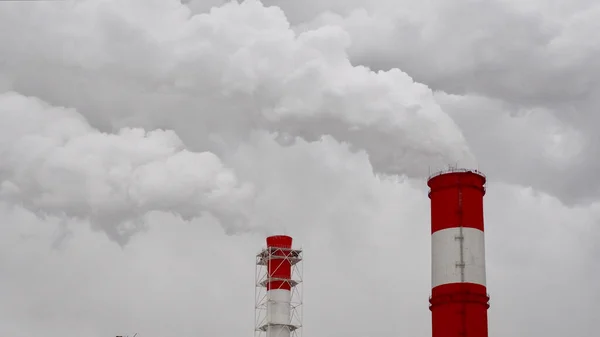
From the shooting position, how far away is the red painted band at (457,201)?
53.8 m

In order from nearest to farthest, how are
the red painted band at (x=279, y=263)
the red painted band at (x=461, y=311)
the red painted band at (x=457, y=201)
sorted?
the red painted band at (x=461, y=311) < the red painted band at (x=457, y=201) < the red painted band at (x=279, y=263)

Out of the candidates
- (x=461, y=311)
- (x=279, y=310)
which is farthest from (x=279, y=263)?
(x=461, y=311)

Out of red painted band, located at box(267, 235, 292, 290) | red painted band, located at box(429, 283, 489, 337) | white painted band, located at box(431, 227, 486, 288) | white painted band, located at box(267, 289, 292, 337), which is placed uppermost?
red painted band, located at box(267, 235, 292, 290)

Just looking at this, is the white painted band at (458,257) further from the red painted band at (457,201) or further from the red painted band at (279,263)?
the red painted band at (279,263)

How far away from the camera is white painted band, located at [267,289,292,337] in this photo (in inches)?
2960

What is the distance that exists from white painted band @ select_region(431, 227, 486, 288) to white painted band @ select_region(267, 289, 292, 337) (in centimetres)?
→ 2327

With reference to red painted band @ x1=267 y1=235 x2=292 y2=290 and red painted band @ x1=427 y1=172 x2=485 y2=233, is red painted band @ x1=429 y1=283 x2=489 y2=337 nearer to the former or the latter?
red painted band @ x1=427 y1=172 x2=485 y2=233

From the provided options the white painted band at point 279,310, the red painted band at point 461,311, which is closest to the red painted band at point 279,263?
the white painted band at point 279,310

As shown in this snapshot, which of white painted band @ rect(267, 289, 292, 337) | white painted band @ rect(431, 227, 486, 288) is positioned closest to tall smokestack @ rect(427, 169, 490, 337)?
white painted band @ rect(431, 227, 486, 288)

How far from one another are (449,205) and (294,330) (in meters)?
26.0

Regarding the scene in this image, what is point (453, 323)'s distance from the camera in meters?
52.5

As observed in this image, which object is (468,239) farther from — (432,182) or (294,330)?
(294,330)

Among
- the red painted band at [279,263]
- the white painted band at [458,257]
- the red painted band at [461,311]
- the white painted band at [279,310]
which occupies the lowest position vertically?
the red painted band at [461,311]

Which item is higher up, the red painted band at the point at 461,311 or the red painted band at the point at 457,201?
the red painted band at the point at 457,201
